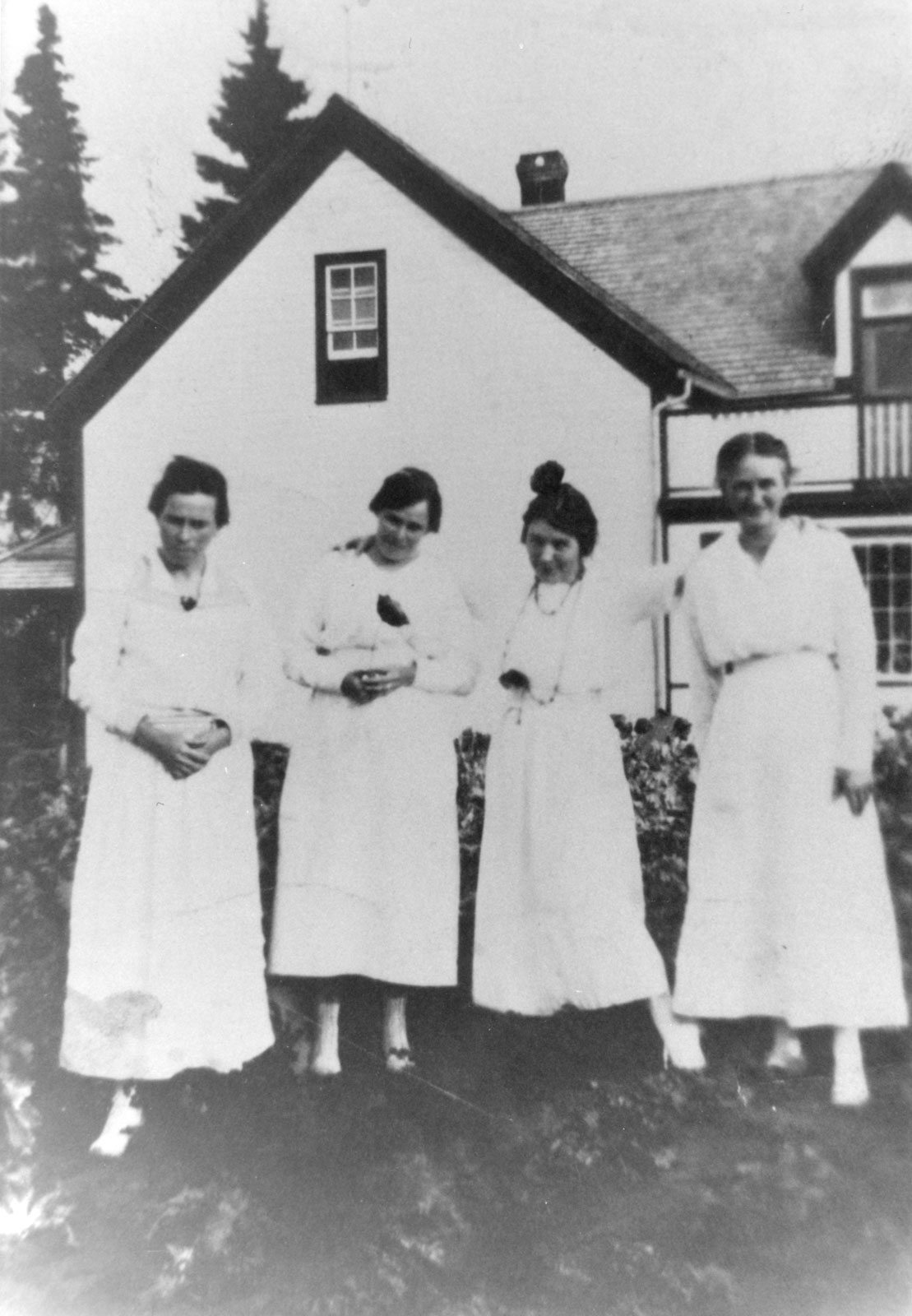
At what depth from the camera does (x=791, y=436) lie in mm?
2965

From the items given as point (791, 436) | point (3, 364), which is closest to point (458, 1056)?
point (791, 436)

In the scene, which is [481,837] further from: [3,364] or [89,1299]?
[3,364]

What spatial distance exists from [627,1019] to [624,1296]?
0.68m

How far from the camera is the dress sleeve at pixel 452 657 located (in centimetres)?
308

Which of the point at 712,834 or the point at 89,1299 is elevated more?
the point at 712,834

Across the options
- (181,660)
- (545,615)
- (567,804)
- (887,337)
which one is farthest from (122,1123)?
(887,337)

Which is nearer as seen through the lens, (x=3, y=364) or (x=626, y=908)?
(x=626, y=908)

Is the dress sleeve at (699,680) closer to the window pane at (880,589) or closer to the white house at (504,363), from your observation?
the white house at (504,363)

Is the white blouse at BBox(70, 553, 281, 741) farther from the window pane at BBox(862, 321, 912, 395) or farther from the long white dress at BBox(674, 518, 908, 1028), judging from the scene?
the window pane at BBox(862, 321, 912, 395)

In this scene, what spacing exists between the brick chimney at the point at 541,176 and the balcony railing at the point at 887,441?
1.06 m

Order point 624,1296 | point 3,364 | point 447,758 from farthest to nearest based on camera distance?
point 3,364
point 447,758
point 624,1296

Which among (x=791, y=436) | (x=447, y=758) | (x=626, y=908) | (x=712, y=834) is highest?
(x=791, y=436)

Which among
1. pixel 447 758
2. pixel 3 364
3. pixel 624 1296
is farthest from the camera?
pixel 3 364

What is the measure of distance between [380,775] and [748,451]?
132 cm
